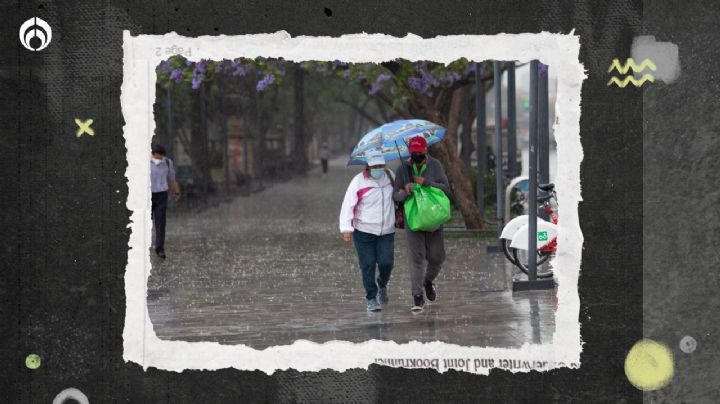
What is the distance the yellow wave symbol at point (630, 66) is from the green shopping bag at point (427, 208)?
160 inches

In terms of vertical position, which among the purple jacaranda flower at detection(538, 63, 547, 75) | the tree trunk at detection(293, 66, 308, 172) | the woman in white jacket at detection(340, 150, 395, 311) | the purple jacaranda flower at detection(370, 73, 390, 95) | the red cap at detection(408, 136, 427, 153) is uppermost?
the tree trunk at detection(293, 66, 308, 172)

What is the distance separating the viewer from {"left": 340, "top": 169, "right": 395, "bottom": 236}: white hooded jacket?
1016 cm

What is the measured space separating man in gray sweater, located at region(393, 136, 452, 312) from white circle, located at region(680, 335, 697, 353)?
4102 mm

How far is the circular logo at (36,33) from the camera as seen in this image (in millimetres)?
6121

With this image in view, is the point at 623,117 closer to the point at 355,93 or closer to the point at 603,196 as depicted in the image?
the point at 603,196

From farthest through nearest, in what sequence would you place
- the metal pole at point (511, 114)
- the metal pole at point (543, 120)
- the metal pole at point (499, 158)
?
1. the metal pole at point (511, 114)
2. the metal pole at point (499, 158)
3. the metal pole at point (543, 120)

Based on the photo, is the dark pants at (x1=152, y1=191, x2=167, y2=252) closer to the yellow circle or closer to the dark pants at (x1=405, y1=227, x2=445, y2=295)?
the dark pants at (x1=405, y1=227, x2=445, y2=295)

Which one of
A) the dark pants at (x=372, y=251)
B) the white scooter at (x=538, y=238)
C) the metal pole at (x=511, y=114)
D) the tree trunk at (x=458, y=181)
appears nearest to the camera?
the dark pants at (x=372, y=251)

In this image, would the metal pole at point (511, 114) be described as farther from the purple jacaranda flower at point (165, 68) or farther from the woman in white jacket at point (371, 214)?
the woman in white jacket at point (371, 214)

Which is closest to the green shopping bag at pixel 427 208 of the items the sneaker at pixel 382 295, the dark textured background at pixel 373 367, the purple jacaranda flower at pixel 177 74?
the sneaker at pixel 382 295

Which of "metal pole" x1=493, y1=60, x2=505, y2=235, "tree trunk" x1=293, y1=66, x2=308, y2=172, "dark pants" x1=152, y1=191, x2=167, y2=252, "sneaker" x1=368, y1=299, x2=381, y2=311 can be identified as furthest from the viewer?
"tree trunk" x1=293, y1=66, x2=308, y2=172

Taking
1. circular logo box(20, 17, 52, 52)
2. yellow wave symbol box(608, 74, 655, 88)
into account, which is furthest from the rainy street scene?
yellow wave symbol box(608, 74, 655, 88)

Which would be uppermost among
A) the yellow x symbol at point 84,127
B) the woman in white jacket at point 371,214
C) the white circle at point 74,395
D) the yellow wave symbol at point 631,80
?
the yellow wave symbol at point 631,80

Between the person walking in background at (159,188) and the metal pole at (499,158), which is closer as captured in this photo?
the person walking in background at (159,188)
